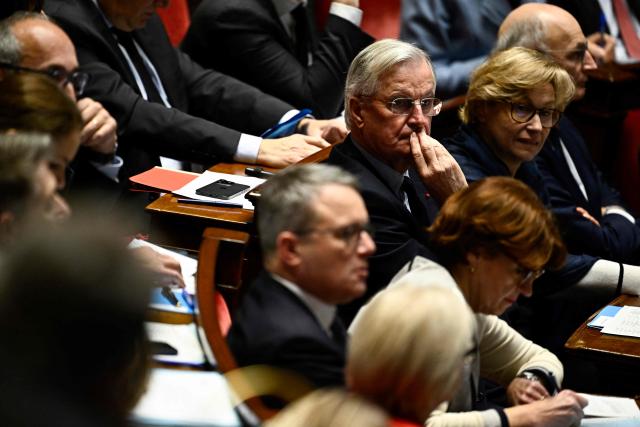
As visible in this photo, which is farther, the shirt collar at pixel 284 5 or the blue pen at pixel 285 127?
the shirt collar at pixel 284 5

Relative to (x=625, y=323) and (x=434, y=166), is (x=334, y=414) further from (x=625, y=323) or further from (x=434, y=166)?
(x=625, y=323)

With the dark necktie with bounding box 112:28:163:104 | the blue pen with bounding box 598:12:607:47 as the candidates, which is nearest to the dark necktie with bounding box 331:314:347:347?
the dark necktie with bounding box 112:28:163:104

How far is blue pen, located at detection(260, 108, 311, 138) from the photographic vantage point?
373 cm

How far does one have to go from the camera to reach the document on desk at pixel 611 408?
2787 mm

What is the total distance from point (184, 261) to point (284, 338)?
0.71 metres

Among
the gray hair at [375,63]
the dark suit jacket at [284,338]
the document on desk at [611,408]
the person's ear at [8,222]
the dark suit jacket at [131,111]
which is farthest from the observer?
the dark suit jacket at [131,111]

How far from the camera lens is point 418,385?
177 centimetres

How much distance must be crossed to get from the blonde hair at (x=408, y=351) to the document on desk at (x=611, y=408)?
3.68ft

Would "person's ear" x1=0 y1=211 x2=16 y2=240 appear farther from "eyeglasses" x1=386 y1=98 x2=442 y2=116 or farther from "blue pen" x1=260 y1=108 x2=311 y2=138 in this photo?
"blue pen" x1=260 y1=108 x2=311 y2=138

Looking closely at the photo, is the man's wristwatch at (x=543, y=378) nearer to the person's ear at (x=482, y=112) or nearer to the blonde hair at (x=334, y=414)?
the person's ear at (x=482, y=112)

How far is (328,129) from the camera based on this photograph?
3.57m

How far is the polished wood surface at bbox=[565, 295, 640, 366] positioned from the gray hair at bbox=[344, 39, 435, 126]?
2.72 ft

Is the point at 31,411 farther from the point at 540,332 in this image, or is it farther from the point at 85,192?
the point at 540,332

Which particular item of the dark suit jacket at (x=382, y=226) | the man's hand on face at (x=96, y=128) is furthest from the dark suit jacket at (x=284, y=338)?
the man's hand on face at (x=96, y=128)
